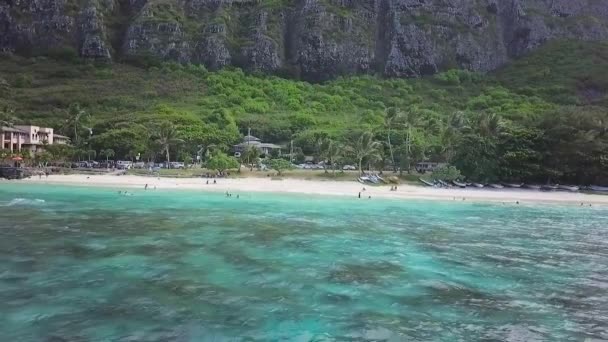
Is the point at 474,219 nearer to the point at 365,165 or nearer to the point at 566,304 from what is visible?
the point at 566,304

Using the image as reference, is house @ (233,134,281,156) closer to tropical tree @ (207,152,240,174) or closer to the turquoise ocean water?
tropical tree @ (207,152,240,174)

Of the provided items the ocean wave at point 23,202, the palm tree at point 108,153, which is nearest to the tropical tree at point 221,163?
the palm tree at point 108,153

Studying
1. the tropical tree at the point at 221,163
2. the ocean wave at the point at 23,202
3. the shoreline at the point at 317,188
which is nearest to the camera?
the ocean wave at the point at 23,202

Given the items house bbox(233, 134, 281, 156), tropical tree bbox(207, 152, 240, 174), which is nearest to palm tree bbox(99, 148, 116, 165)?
house bbox(233, 134, 281, 156)

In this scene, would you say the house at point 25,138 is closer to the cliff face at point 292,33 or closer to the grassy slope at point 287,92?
the grassy slope at point 287,92

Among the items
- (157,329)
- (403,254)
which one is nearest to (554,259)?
(403,254)

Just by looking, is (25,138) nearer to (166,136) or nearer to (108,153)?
(108,153)

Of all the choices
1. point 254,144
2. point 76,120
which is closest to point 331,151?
point 254,144

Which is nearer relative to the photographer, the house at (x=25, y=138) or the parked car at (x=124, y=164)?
the parked car at (x=124, y=164)
